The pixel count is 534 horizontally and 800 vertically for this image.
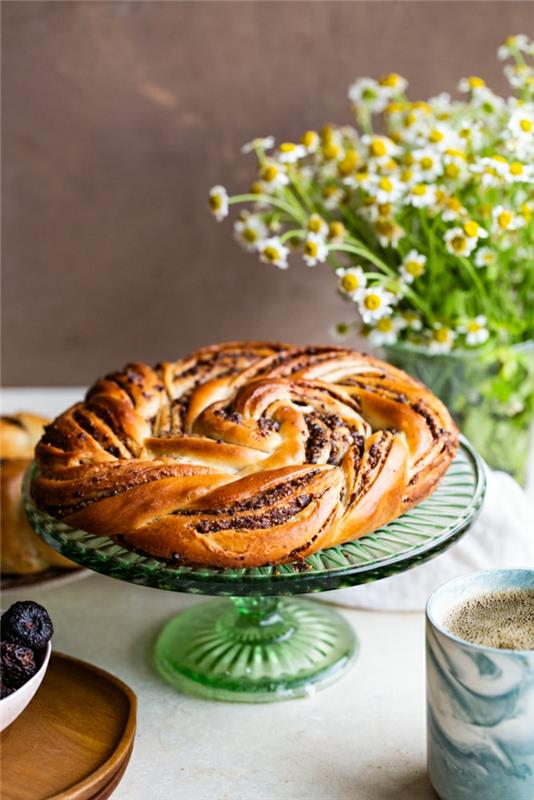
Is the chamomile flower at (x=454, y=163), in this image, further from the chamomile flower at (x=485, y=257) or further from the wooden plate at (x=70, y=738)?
the wooden plate at (x=70, y=738)

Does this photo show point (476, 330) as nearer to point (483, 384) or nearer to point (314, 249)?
point (483, 384)

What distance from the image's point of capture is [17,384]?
1.62 meters

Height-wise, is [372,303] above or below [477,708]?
above

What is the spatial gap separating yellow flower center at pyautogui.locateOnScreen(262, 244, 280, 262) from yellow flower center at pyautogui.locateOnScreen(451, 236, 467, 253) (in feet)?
0.65

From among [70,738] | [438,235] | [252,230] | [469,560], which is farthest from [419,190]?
[70,738]

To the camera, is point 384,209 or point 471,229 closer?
point 471,229

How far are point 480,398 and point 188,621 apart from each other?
1.47 ft

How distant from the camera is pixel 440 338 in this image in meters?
1.23

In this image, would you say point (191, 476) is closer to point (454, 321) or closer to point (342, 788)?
point (342, 788)

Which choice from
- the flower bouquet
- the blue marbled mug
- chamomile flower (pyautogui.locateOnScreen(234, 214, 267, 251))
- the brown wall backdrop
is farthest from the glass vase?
the blue marbled mug

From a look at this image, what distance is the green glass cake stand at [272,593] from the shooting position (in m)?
0.83

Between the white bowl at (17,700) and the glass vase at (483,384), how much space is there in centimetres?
62

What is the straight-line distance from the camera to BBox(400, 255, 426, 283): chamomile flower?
3.93ft

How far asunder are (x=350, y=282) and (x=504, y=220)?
180 millimetres
